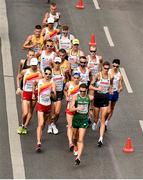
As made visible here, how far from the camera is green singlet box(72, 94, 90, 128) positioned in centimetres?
2238

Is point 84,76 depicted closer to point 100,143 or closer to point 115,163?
point 100,143

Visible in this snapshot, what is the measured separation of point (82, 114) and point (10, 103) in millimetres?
3893

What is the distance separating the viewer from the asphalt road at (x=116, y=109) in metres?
22.4

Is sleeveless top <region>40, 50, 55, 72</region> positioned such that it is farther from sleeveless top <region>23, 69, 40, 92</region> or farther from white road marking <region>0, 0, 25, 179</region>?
white road marking <region>0, 0, 25, 179</region>

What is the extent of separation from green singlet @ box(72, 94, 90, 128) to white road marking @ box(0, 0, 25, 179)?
5.58ft

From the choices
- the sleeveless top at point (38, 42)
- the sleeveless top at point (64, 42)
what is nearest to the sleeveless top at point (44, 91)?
the sleeveless top at point (38, 42)

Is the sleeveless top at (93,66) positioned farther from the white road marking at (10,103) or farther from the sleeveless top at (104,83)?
the white road marking at (10,103)

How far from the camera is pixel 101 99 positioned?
931 inches

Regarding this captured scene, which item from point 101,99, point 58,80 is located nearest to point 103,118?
point 101,99

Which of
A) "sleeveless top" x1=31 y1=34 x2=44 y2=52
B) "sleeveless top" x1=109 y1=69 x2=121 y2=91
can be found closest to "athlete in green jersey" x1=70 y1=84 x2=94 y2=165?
"sleeveless top" x1=109 y1=69 x2=121 y2=91

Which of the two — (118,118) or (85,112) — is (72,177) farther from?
(118,118)

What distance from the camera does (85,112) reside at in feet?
73.8

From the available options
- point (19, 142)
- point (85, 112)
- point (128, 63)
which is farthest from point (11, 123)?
point (128, 63)

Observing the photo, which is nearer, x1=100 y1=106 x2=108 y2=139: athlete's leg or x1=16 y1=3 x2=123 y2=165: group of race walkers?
x1=16 y1=3 x2=123 y2=165: group of race walkers
